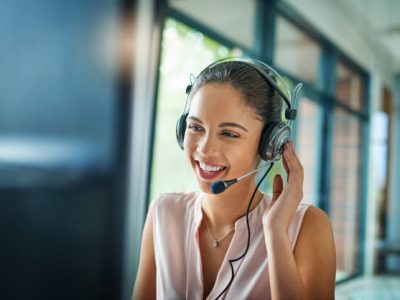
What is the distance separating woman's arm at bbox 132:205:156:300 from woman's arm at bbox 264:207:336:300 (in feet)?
0.96

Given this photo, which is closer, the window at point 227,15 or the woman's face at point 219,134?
the woman's face at point 219,134

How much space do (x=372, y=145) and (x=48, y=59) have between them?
1.74 m

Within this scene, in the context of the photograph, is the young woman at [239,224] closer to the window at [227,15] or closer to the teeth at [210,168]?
the teeth at [210,168]

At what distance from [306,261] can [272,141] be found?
0.24 metres

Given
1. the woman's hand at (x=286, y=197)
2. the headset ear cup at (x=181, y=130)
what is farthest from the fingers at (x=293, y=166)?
the headset ear cup at (x=181, y=130)

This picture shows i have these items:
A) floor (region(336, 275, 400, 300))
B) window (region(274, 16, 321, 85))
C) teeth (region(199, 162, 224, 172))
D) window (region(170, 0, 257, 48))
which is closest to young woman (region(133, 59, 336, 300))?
teeth (region(199, 162, 224, 172))

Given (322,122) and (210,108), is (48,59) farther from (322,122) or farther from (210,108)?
(210,108)

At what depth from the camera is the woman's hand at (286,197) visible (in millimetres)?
766

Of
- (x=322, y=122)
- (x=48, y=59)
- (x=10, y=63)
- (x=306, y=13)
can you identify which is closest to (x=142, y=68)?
(x=48, y=59)

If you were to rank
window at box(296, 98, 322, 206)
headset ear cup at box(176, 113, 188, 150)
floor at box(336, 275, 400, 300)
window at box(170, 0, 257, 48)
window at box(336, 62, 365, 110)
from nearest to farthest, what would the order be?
headset ear cup at box(176, 113, 188, 150) < floor at box(336, 275, 400, 300) < window at box(296, 98, 322, 206) < window at box(336, 62, 365, 110) < window at box(170, 0, 257, 48)

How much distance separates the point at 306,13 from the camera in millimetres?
1596

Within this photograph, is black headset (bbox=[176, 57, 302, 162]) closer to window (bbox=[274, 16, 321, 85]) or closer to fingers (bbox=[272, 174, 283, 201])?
fingers (bbox=[272, 174, 283, 201])

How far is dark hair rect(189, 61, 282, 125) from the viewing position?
0.79m

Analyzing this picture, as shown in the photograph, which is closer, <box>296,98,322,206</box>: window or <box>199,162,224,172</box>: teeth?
<box>199,162,224,172</box>: teeth
